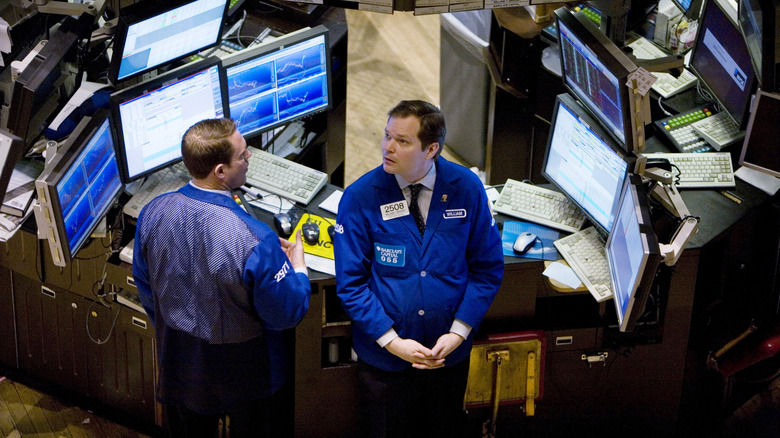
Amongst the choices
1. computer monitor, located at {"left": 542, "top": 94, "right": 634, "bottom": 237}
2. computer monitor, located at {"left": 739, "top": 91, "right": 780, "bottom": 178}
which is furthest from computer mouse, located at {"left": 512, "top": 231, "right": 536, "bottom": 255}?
computer monitor, located at {"left": 739, "top": 91, "right": 780, "bottom": 178}

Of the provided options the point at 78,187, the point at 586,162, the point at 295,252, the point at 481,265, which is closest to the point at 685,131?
the point at 586,162

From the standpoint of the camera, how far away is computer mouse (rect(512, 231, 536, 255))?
12.7 ft

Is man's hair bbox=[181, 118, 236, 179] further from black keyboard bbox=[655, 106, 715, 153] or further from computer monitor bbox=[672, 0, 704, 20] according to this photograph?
computer monitor bbox=[672, 0, 704, 20]

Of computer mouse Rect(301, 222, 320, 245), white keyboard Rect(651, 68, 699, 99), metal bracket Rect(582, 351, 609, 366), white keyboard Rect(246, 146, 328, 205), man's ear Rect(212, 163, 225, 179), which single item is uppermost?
man's ear Rect(212, 163, 225, 179)

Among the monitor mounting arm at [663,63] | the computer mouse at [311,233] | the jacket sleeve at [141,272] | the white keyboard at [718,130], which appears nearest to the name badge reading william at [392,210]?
the computer mouse at [311,233]

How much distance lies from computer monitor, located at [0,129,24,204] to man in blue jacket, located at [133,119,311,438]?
492 millimetres

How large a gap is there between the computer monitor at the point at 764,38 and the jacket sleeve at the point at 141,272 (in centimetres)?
249

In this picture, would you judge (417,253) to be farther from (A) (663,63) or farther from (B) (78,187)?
(A) (663,63)

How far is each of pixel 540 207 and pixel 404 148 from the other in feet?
3.25

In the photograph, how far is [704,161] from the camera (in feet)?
14.1

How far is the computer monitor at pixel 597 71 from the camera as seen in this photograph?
356 centimetres

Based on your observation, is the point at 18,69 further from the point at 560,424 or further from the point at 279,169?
the point at 560,424

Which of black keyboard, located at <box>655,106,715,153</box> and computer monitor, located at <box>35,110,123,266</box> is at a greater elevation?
computer monitor, located at <box>35,110,123,266</box>

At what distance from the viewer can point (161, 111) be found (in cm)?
393
